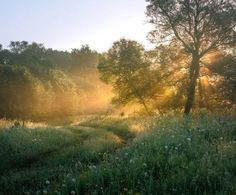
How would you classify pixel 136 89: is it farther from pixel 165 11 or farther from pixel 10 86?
pixel 10 86

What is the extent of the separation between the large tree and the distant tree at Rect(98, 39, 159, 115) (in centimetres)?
447

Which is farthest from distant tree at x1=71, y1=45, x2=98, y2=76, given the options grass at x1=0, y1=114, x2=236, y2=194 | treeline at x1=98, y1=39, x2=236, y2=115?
grass at x1=0, y1=114, x2=236, y2=194

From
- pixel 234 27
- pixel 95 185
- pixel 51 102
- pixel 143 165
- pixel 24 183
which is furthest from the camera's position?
pixel 51 102

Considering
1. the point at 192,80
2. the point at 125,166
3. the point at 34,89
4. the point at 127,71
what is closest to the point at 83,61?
the point at 34,89

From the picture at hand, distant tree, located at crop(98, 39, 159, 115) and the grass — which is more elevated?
distant tree, located at crop(98, 39, 159, 115)

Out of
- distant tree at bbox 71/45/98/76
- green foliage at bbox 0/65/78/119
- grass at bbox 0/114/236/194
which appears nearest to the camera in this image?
grass at bbox 0/114/236/194

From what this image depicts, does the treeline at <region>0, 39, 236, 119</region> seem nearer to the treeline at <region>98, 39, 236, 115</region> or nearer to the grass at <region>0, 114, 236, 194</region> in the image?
the treeline at <region>98, 39, 236, 115</region>

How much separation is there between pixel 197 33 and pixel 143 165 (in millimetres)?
20035

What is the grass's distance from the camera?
8.76 m

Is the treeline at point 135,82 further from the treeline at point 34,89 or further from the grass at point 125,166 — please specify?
the grass at point 125,166

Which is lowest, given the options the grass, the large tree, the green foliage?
the grass

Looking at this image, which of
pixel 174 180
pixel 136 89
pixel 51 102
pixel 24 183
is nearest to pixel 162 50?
pixel 136 89

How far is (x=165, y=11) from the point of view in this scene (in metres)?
28.8

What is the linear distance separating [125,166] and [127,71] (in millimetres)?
25358
